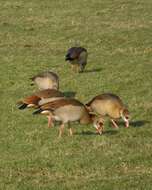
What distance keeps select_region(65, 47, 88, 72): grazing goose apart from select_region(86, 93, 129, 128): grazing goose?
20.5 ft

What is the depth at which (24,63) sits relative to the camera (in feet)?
72.6

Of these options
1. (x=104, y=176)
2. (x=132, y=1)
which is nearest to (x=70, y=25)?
(x=132, y=1)

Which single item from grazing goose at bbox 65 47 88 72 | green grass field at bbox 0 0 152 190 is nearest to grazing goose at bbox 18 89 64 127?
green grass field at bbox 0 0 152 190

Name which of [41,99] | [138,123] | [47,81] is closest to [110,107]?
[138,123]

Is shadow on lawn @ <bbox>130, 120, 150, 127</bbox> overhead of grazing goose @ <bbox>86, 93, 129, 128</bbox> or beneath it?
beneath

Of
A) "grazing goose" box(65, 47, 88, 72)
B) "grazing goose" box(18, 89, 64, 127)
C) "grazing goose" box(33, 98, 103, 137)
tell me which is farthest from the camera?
"grazing goose" box(65, 47, 88, 72)

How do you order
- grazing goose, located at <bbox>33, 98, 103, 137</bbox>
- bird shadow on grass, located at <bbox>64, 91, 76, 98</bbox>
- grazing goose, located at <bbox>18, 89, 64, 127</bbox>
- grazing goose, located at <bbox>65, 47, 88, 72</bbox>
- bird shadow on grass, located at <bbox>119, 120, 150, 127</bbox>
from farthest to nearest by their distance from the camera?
grazing goose, located at <bbox>65, 47, 88, 72</bbox> < bird shadow on grass, located at <bbox>64, 91, 76, 98</bbox> < bird shadow on grass, located at <bbox>119, 120, 150, 127</bbox> < grazing goose, located at <bbox>18, 89, 64, 127</bbox> < grazing goose, located at <bbox>33, 98, 103, 137</bbox>

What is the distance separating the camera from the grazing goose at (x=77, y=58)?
67.8 feet

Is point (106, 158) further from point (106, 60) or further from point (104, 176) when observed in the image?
point (106, 60)

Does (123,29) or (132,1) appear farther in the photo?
(132,1)

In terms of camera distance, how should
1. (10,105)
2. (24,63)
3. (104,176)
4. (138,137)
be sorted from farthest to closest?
1. (24,63)
2. (10,105)
3. (138,137)
4. (104,176)

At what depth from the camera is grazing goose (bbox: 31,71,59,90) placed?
17062 millimetres

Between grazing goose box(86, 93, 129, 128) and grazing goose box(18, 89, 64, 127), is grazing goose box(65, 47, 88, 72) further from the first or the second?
grazing goose box(86, 93, 129, 128)

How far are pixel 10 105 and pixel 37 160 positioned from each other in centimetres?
480
